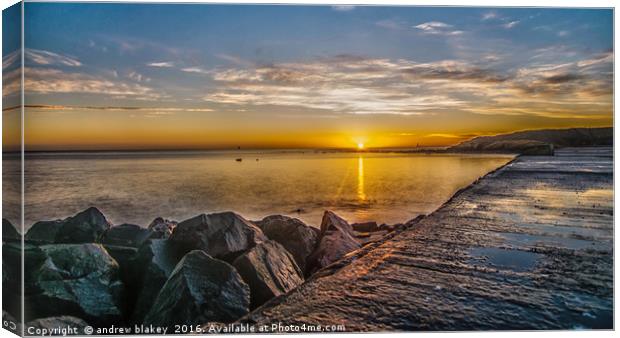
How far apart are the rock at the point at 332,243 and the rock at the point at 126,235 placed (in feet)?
6.13

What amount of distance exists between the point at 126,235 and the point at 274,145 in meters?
1.94

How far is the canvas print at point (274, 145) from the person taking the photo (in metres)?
3.67

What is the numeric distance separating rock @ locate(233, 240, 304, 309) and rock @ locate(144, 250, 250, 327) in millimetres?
144

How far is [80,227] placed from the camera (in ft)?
16.4

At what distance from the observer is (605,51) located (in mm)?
4457

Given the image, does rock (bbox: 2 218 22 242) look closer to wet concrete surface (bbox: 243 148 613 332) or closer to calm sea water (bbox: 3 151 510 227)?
calm sea water (bbox: 3 151 510 227)

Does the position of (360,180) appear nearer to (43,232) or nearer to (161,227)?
(161,227)

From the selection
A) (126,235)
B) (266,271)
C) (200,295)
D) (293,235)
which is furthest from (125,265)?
(293,235)

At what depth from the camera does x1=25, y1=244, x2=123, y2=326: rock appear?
157 inches

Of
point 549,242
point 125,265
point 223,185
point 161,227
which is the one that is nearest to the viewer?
point 549,242

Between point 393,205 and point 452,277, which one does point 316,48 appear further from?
point 393,205

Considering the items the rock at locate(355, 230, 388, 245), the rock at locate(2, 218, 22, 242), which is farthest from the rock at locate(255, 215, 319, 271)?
the rock at locate(2, 218, 22, 242)

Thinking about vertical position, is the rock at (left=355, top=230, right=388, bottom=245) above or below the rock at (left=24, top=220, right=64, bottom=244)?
below

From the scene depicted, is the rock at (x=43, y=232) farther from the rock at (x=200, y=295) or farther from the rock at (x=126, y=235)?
the rock at (x=200, y=295)
